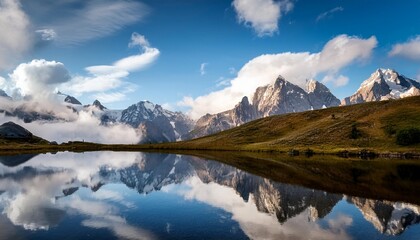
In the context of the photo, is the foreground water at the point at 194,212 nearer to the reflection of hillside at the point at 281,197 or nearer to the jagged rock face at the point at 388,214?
the jagged rock face at the point at 388,214

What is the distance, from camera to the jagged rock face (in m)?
39.9

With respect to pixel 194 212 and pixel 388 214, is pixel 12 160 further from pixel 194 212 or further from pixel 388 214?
pixel 388 214

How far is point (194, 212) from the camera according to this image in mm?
48031

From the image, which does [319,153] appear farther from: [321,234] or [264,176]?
[321,234]

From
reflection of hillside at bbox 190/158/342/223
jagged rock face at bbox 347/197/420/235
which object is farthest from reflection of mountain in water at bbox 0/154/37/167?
jagged rock face at bbox 347/197/420/235

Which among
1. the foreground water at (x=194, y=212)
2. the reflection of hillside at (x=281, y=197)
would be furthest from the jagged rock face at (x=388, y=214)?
the reflection of hillside at (x=281, y=197)

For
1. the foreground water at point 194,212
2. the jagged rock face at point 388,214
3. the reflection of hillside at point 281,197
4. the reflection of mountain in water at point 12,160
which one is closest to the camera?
the foreground water at point 194,212

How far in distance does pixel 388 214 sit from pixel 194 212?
25030 mm

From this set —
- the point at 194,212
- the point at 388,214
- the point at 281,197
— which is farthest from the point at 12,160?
the point at 388,214

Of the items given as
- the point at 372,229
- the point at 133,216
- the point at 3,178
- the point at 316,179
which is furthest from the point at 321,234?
the point at 3,178

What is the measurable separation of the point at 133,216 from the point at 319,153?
134 m

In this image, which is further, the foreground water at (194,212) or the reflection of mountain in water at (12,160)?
the reflection of mountain in water at (12,160)

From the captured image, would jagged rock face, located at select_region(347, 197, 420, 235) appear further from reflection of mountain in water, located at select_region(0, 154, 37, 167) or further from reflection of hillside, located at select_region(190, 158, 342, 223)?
reflection of mountain in water, located at select_region(0, 154, 37, 167)

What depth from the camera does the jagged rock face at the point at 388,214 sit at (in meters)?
39.9
